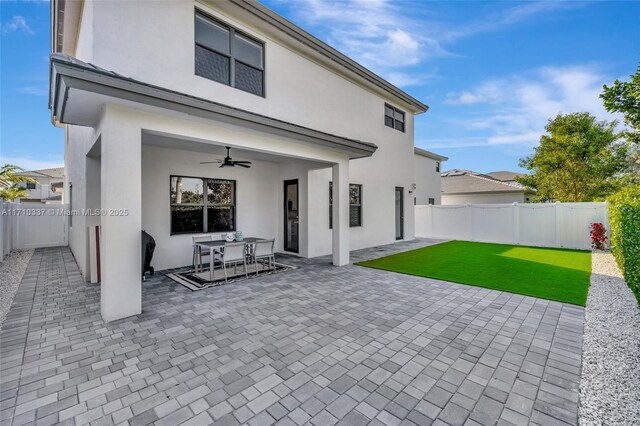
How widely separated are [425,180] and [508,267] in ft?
42.4

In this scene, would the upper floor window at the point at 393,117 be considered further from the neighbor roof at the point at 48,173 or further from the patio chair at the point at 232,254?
the neighbor roof at the point at 48,173

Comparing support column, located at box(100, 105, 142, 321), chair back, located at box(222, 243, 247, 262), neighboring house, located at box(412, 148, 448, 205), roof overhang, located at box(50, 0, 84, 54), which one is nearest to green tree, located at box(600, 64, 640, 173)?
chair back, located at box(222, 243, 247, 262)

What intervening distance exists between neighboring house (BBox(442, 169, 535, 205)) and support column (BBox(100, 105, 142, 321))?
24.7 meters

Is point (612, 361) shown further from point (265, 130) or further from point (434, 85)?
point (434, 85)

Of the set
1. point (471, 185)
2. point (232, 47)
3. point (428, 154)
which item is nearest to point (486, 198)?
point (471, 185)

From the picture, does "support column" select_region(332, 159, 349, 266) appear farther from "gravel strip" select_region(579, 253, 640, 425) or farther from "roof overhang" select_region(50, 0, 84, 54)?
"roof overhang" select_region(50, 0, 84, 54)

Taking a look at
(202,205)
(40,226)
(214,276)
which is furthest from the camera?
(40,226)

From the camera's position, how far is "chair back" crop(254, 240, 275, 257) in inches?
281

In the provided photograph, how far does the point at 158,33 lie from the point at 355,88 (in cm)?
750

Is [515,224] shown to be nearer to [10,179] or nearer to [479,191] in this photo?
[479,191]

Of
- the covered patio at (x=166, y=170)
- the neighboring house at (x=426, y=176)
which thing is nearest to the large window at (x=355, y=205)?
the covered patio at (x=166, y=170)

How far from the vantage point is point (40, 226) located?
39.8ft

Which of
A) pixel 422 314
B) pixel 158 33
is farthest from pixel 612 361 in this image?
pixel 158 33

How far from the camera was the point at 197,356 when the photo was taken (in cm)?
342
